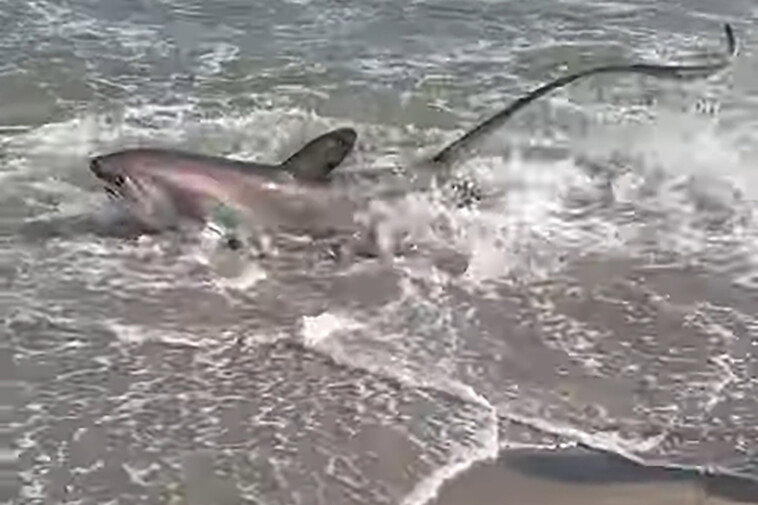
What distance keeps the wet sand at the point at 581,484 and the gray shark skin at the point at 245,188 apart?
1.82 meters

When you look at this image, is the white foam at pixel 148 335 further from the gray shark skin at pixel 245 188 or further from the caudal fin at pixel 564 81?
the caudal fin at pixel 564 81

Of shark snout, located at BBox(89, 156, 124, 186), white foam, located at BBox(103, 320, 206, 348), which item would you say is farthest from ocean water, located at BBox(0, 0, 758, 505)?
shark snout, located at BBox(89, 156, 124, 186)

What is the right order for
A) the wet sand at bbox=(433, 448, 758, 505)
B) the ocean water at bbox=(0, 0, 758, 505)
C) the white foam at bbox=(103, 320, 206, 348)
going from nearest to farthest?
the wet sand at bbox=(433, 448, 758, 505) < the ocean water at bbox=(0, 0, 758, 505) < the white foam at bbox=(103, 320, 206, 348)

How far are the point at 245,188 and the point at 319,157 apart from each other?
1.03ft

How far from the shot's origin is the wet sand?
4105 millimetres

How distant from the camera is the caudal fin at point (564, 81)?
257 inches

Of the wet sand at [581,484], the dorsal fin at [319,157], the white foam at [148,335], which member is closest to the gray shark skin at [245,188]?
the dorsal fin at [319,157]

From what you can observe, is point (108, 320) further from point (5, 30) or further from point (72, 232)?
point (5, 30)

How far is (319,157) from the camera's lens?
5918 mm

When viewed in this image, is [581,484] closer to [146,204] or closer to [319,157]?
[319,157]

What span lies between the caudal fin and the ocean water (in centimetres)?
10

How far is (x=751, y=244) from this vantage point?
6.16m

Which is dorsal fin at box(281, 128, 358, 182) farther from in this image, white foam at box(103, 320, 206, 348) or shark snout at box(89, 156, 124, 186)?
white foam at box(103, 320, 206, 348)

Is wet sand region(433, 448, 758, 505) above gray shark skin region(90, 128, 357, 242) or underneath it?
underneath
